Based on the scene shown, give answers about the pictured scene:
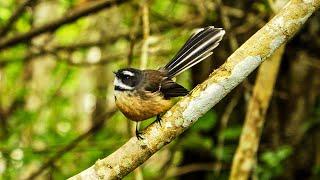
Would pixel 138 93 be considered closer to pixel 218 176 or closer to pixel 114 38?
pixel 218 176

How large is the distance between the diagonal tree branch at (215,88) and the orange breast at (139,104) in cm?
52

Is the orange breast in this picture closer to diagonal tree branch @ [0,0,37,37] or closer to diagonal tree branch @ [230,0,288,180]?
diagonal tree branch @ [230,0,288,180]

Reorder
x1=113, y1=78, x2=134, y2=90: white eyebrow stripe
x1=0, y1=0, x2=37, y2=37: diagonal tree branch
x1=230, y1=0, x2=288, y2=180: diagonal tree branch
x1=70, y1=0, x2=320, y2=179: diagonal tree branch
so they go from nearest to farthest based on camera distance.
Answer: x1=70, y1=0, x2=320, y2=179: diagonal tree branch
x1=113, y1=78, x2=134, y2=90: white eyebrow stripe
x1=230, y1=0, x2=288, y2=180: diagonal tree branch
x1=0, y1=0, x2=37, y2=37: diagonal tree branch

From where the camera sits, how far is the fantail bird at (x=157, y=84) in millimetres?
3377

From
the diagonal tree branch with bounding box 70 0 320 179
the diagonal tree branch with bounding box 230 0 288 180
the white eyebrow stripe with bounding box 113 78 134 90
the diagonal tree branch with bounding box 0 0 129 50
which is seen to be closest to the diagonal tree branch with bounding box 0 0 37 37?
the diagonal tree branch with bounding box 0 0 129 50

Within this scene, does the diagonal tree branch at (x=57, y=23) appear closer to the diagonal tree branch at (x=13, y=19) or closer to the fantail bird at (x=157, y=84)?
the diagonal tree branch at (x=13, y=19)

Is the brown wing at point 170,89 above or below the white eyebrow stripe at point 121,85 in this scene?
below

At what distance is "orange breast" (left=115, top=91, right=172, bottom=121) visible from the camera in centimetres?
338

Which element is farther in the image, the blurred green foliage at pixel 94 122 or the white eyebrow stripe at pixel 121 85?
the blurred green foliage at pixel 94 122

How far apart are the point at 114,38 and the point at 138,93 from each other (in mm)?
3056

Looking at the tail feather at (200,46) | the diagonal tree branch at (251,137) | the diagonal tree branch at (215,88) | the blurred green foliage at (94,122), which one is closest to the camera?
the diagonal tree branch at (215,88)

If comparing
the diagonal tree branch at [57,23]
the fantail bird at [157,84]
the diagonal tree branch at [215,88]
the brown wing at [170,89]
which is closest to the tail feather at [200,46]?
the fantail bird at [157,84]

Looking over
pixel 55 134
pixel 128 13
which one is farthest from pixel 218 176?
pixel 128 13

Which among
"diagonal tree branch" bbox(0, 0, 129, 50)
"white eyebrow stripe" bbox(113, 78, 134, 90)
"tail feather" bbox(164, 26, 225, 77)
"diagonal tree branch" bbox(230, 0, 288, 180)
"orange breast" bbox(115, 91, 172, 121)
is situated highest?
"diagonal tree branch" bbox(0, 0, 129, 50)
